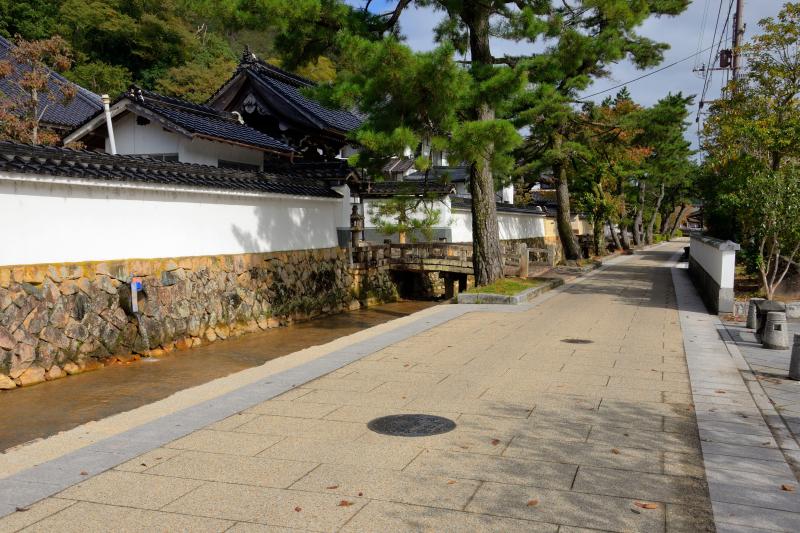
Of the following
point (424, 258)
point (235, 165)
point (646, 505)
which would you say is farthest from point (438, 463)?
point (235, 165)

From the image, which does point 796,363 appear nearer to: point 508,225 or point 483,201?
point 483,201

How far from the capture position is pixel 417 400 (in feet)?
22.4

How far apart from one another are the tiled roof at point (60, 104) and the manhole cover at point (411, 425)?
21.8 metres

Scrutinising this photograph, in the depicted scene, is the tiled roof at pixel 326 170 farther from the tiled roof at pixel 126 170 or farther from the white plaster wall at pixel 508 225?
the white plaster wall at pixel 508 225

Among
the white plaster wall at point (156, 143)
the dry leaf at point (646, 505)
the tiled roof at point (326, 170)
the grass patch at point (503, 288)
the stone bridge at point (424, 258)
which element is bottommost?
the dry leaf at point (646, 505)

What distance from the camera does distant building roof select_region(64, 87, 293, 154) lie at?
18.3 meters

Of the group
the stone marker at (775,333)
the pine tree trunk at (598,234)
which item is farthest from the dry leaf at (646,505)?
the pine tree trunk at (598,234)

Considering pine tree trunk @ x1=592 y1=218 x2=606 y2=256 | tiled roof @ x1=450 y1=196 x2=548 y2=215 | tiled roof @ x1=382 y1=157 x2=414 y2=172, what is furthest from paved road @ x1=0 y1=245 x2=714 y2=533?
pine tree trunk @ x1=592 y1=218 x2=606 y2=256

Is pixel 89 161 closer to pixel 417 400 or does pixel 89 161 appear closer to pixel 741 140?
pixel 417 400

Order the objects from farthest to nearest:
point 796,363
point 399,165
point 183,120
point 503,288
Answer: point 399,165 < point 183,120 < point 503,288 < point 796,363

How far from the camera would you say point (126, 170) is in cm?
1201

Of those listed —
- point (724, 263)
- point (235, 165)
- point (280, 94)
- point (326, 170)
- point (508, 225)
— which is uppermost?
point (280, 94)

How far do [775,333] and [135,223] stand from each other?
456 inches

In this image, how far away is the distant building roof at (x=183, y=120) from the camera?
59.9 ft
